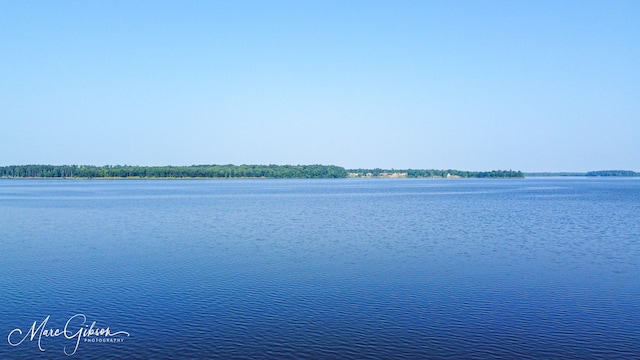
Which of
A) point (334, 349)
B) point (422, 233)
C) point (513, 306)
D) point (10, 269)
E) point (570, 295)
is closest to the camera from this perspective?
point (334, 349)

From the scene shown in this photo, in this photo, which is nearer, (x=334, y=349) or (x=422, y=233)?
(x=334, y=349)

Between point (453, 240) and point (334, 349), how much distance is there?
18249 mm

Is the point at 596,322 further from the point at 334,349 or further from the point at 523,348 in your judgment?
the point at 334,349

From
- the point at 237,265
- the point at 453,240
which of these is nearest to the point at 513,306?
the point at 237,265

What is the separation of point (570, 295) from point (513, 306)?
2603 mm

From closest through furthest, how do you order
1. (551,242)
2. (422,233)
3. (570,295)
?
(570,295)
(551,242)
(422,233)

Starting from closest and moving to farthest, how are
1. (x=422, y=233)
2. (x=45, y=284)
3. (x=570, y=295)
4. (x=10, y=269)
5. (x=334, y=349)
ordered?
(x=334, y=349)
(x=570, y=295)
(x=45, y=284)
(x=10, y=269)
(x=422, y=233)

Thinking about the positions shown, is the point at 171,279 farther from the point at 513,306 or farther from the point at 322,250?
the point at 513,306

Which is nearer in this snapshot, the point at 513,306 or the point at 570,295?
the point at 513,306

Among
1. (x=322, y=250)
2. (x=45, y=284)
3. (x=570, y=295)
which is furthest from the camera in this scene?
(x=322, y=250)

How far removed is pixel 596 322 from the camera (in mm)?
13898

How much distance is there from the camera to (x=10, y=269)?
2039 centimetres

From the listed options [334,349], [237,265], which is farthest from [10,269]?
[334,349]

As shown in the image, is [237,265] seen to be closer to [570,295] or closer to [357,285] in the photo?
[357,285]
